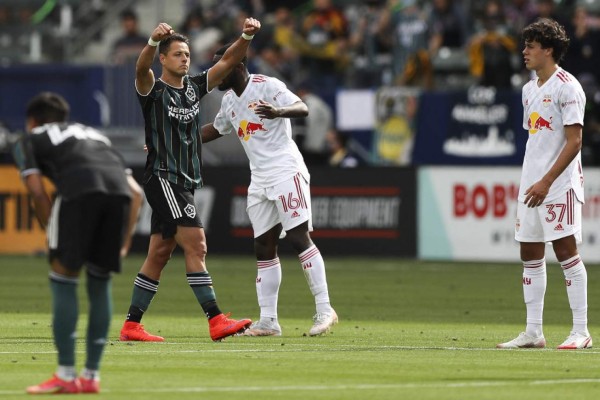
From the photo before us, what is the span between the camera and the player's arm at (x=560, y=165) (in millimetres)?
11719

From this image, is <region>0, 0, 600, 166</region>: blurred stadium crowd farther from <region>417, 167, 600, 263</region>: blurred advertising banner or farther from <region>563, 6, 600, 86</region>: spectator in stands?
<region>417, 167, 600, 263</region>: blurred advertising banner

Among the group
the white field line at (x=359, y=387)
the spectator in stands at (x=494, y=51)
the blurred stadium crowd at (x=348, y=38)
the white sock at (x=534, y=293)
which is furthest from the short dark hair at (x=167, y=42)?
the spectator in stands at (x=494, y=51)

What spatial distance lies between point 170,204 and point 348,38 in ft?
61.4

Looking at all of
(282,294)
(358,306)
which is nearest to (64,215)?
(358,306)

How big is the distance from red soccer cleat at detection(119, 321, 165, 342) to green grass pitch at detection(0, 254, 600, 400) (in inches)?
7.4

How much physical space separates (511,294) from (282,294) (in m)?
2.82

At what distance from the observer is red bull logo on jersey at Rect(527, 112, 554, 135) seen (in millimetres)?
11977

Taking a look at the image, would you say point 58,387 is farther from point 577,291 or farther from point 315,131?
point 315,131

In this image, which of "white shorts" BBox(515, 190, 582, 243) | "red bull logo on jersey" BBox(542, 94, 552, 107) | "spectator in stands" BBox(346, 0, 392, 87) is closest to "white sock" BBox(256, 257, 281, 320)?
"white shorts" BBox(515, 190, 582, 243)

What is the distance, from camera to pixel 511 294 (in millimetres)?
18953

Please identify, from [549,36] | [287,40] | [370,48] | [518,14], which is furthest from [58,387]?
[287,40]

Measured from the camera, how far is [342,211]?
83.7 feet

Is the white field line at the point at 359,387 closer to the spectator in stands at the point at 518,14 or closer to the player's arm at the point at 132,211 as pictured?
the player's arm at the point at 132,211

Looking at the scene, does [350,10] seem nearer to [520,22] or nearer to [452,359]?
[520,22]
